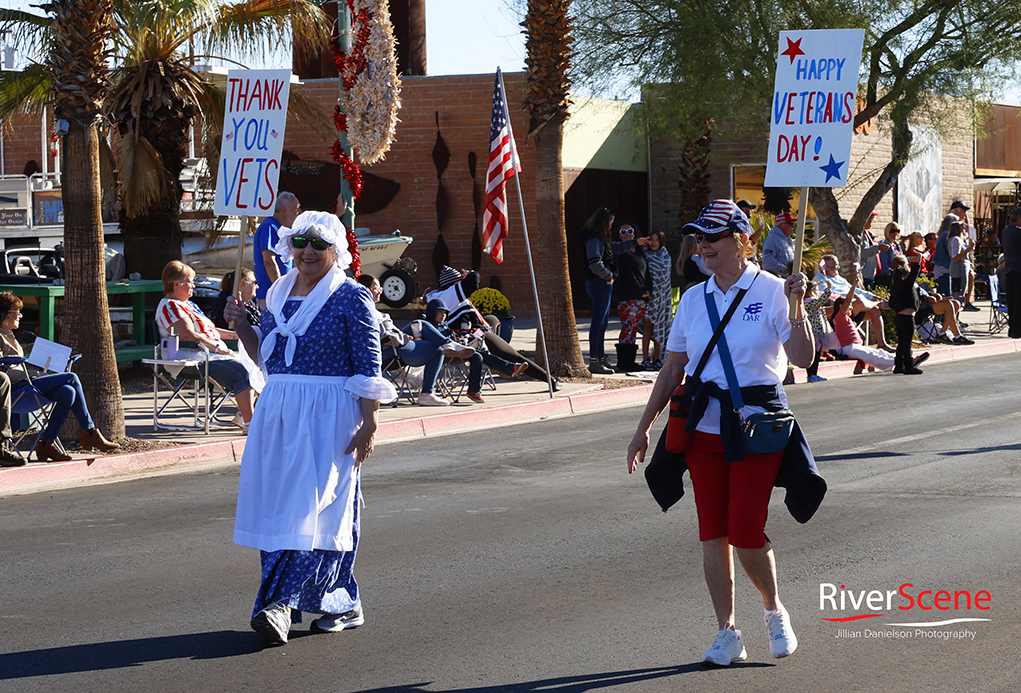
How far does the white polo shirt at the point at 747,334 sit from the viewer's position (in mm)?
5191

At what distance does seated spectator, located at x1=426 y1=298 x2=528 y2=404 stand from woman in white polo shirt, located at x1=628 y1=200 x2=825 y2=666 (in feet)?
30.3

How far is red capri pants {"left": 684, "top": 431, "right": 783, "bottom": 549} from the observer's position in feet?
16.7

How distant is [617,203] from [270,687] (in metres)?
25.6

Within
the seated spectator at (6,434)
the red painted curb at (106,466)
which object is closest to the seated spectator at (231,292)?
the red painted curb at (106,466)

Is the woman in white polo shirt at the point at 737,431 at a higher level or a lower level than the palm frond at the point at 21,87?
lower

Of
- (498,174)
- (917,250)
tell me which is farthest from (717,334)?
(917,250)

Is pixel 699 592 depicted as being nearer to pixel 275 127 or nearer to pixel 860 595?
pixel 860 595

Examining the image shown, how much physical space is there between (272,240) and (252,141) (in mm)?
1704

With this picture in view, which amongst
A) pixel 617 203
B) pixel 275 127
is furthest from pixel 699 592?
pixel 617 203

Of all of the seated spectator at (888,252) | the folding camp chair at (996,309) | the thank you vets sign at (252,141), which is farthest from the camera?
the folding camp chair at (996,309)

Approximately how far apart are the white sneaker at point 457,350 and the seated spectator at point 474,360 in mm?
107

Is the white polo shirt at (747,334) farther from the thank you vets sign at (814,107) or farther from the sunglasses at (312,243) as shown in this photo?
the thank you vets sign at (814,107)

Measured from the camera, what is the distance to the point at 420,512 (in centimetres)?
879

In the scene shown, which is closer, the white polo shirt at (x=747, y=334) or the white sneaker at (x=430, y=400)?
the white polo shirt at (x=747, y=334)
